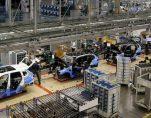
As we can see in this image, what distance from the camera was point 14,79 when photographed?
1268cm

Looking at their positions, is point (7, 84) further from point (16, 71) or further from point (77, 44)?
point (77, 44)

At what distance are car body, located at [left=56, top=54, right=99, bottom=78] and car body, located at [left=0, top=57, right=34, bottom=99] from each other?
1955 mm

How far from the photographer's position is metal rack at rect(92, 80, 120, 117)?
1042cm

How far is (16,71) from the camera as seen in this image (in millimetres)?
12750

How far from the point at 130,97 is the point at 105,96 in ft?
9.42

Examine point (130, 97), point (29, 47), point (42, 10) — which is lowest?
point (130, 97)

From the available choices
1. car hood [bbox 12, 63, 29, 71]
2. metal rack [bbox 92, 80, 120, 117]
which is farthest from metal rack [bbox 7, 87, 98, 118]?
car hood [bbox 12, 63, 29, 71]

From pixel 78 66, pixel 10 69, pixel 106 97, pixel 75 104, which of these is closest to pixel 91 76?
pixel 106 97

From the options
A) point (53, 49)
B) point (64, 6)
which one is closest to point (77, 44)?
point (53, 49)

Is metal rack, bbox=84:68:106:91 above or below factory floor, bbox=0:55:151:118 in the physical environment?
above

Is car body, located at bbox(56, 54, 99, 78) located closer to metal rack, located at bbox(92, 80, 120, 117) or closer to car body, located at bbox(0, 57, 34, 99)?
car body, located at bbox(0, 57, 34, 99)

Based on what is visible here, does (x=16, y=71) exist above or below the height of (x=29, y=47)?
below

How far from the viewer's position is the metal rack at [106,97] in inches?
410

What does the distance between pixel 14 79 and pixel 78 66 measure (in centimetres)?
369
